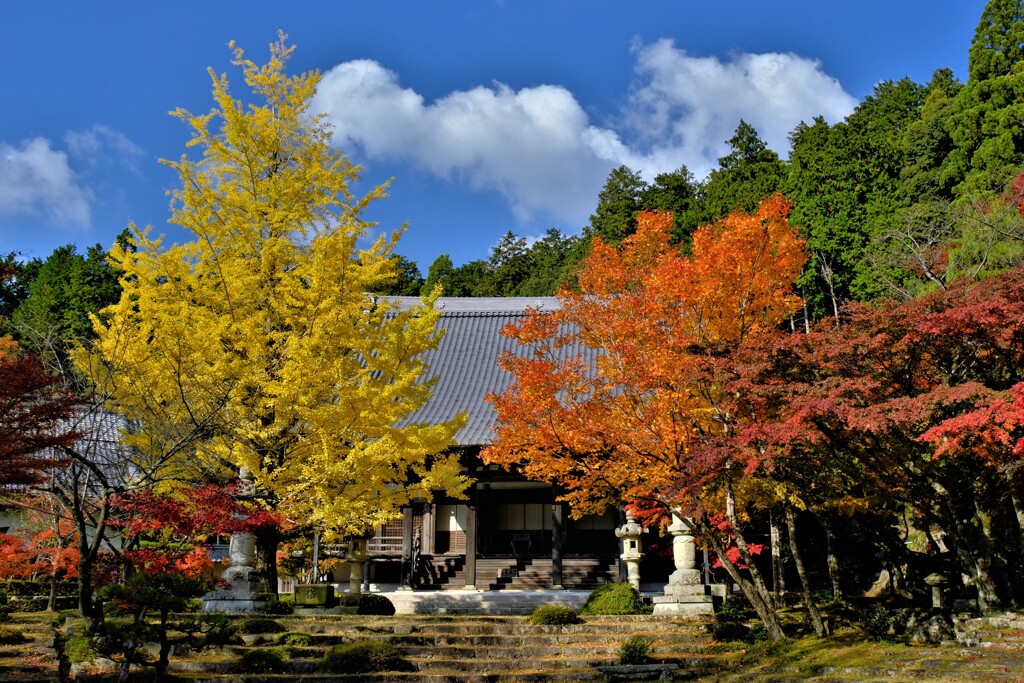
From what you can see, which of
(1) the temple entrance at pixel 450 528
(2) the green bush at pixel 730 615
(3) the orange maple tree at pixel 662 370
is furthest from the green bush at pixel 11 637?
(1) the temple entrance at pixel 450 528

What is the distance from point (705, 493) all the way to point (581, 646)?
3.14 metres

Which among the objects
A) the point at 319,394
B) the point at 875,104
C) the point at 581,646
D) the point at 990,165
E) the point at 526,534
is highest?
the point at 875,104

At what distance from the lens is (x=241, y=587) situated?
14.0 meters

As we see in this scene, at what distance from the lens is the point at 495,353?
84.4 feet

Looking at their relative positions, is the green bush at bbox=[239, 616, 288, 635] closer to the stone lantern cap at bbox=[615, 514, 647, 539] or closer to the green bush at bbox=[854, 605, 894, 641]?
the stone lantern cap at bbox=[615, 514, 647, 539]

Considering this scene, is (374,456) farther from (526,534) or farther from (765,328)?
(526,534)

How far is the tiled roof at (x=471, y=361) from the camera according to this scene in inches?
845

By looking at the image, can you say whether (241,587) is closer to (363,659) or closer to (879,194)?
(363,659)

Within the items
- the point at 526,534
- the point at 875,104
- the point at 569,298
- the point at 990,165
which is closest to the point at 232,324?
the point at 569,298

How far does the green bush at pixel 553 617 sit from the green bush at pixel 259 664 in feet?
15.1

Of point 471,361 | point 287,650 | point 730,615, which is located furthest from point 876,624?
point 471,361

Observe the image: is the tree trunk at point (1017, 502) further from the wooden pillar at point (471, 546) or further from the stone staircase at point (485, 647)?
the wooden pillar at point (471, 546)

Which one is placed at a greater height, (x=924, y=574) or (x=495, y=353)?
(x=495, y=353)

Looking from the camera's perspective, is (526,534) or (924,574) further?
(526,534)
